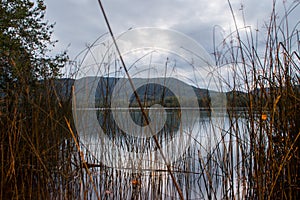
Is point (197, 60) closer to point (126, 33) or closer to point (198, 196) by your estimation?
point (126, 33)

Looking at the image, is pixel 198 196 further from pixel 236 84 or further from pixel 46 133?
pixel 46 133

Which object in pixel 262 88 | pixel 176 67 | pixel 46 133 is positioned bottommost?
pixel 46 133

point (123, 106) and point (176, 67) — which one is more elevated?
point (176, 67)

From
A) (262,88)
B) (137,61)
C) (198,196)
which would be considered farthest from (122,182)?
(262,88)

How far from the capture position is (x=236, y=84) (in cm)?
169

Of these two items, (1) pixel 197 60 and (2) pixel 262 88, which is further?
(1) pixel 197 60

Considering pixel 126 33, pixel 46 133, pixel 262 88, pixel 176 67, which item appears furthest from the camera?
pixel 176 67

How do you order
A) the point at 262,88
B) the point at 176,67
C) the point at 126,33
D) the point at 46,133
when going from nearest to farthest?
the point at 262,88 < the point at 126,33 < the point at 46,133 < the point at 176,67

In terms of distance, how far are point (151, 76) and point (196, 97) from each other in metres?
0.33

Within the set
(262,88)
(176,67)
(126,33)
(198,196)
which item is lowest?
(198,196)

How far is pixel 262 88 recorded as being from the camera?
54.0 inches

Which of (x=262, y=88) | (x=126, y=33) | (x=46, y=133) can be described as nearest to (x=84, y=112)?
(x=46, y=133)

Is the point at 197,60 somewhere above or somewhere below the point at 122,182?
above

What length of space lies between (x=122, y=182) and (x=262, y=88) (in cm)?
115
